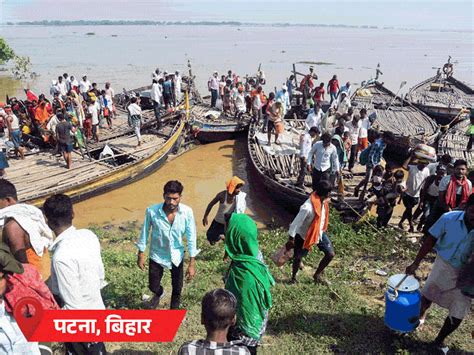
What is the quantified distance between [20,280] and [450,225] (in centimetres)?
368

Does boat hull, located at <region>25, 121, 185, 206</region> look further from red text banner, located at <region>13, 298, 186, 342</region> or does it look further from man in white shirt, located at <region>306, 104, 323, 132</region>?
red text banner, located at <region>13, 298, 186, 342</region>

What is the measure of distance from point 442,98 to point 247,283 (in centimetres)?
1805

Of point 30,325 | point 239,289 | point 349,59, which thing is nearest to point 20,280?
point 30,325

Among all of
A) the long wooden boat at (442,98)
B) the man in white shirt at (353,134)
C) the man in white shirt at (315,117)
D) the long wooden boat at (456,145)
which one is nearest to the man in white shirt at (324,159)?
the man in white shirt at (353,134)

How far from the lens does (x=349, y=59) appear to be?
4934 cm

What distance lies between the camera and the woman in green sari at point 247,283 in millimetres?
3246

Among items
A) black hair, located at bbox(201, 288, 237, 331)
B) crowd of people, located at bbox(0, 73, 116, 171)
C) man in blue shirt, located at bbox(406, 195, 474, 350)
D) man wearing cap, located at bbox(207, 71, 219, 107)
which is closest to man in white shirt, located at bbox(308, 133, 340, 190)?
man in blue shirt, located at bbox(406, 195, 474, 350)

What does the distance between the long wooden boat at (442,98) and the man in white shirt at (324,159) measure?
30.8ft

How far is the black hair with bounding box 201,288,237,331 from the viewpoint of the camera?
2387 millimetres

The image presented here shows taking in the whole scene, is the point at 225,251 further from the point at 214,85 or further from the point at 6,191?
the point at 214,85

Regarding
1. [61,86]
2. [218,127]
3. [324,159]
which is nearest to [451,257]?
[324,159]

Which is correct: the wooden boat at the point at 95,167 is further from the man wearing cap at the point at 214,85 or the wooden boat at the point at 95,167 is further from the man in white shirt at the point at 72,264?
the man in white shirt at the point at 72,264

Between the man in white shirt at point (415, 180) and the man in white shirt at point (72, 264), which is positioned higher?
the man in white shirt at point (72, 264)

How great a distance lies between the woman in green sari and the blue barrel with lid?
147 cm
